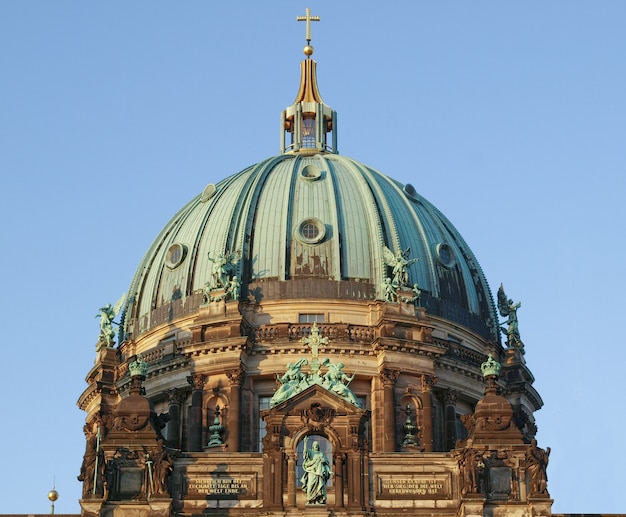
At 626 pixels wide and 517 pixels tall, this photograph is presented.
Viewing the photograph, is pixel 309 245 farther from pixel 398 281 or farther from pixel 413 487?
pixel 413 487

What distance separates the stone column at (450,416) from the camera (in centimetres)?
7900

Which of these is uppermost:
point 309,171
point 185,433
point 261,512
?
point 309,171

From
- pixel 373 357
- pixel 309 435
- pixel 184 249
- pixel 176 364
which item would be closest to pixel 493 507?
pixel 309 435

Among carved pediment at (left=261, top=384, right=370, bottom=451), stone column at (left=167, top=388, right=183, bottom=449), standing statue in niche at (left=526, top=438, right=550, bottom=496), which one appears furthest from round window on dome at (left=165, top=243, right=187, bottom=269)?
standing statue in niche at (left=526, top=438, right=550, bottom=496)

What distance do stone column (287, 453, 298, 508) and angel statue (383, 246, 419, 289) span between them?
15.3 meters

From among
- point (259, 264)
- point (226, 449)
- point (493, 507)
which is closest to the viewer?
point (493, 507)

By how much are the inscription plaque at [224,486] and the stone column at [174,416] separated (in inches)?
457

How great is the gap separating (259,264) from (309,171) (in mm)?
6626

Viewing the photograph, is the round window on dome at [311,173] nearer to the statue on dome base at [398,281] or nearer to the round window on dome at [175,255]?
the statue on dome base at [398,281]

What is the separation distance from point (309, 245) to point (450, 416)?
35.2 ft

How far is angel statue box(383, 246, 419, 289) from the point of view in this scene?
80.9m

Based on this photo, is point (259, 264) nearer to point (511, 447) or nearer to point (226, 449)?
point (226, 449)

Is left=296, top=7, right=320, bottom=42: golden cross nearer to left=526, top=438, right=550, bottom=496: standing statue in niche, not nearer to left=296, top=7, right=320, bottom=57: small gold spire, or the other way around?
left=296, top=7, right=320, bottom=57: small gold spire

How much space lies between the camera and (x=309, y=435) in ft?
224
